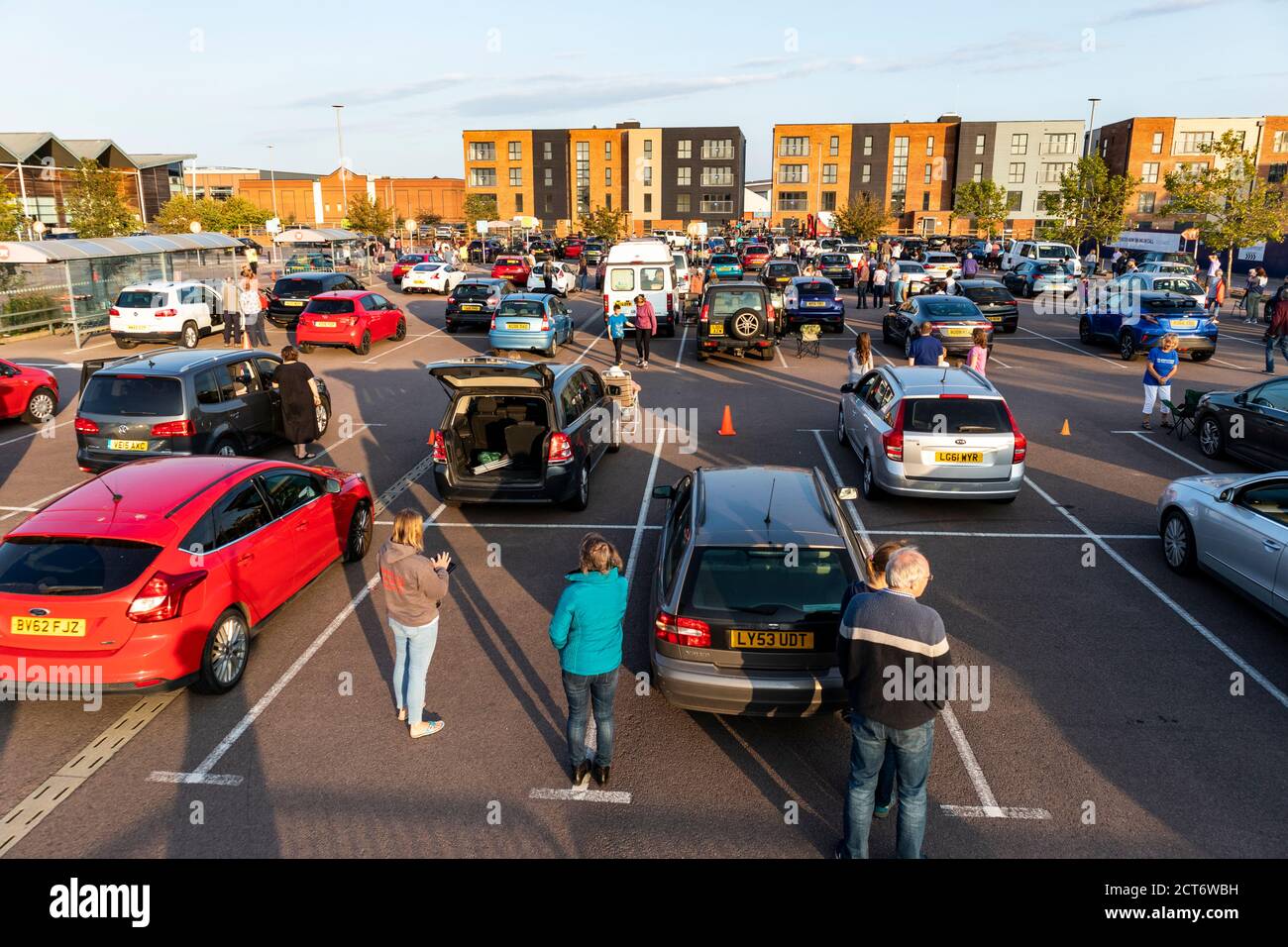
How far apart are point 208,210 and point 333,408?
58679mm

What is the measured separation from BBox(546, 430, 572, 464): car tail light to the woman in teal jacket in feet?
17.2

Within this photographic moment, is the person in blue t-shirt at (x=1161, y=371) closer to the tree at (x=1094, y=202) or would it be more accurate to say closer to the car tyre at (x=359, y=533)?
the car tyre at (x=359, y=533)

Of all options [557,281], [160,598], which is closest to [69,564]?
[160,598]

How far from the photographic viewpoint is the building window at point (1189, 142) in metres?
76.1

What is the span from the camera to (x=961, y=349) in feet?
69.2

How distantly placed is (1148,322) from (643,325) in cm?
1255

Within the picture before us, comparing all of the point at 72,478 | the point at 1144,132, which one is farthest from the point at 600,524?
the point at 1144,132

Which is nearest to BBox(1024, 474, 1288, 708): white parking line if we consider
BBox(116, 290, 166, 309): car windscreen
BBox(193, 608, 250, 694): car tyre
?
BBox(193, 608, 250, 694): car tyre

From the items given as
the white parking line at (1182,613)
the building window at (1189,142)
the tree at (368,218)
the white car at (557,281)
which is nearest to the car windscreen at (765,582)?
the white parking line at (1182,613)

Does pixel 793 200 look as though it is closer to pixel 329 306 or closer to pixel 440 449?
pixel 329 306

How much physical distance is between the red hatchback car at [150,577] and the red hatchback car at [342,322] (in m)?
16.4

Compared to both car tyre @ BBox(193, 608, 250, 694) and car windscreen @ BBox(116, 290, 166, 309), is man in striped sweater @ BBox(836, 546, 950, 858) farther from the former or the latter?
car windscreen @ BBox(116, 290, 166, 309)

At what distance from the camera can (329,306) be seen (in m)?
24.0
